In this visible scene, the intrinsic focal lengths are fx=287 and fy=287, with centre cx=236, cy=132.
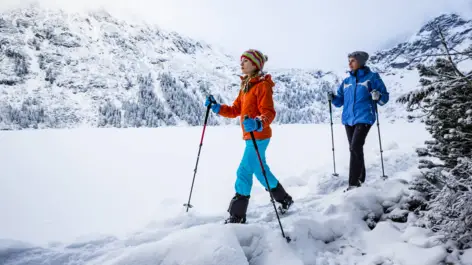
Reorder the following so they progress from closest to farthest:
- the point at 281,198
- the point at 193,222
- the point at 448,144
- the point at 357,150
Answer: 1. the point at 448,144
2. the point at 193,222
3. the point at 281,198
4. the point at 357,150

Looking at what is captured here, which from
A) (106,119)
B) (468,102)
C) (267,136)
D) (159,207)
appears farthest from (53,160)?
(106,119)

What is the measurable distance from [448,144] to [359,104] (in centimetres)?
185

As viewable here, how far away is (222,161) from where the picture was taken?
1095 centimetres

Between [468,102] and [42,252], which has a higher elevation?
[468,102]

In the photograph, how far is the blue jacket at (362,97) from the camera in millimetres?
4965

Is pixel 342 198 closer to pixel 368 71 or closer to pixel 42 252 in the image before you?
pixel 368 71

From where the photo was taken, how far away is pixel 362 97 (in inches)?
198

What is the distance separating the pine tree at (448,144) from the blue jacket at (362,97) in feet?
4.00

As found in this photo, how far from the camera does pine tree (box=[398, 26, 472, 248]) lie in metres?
2.55

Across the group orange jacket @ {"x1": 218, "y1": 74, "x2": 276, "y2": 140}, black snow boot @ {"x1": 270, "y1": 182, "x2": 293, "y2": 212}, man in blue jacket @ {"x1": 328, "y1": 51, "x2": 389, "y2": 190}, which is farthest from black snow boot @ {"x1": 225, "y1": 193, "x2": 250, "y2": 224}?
man in blue jacket @ {"x1": 328, "y1": 51, "x2": 389, "y2": 190}

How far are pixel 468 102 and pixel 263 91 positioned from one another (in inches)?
86.0

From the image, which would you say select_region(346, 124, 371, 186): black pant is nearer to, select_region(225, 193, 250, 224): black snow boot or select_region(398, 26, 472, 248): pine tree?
select_region(398, 26, 472, 248): pine tree

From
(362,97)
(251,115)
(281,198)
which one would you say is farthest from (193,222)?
(362,97)

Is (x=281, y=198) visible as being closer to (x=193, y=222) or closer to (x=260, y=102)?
(x=193, y=222)
